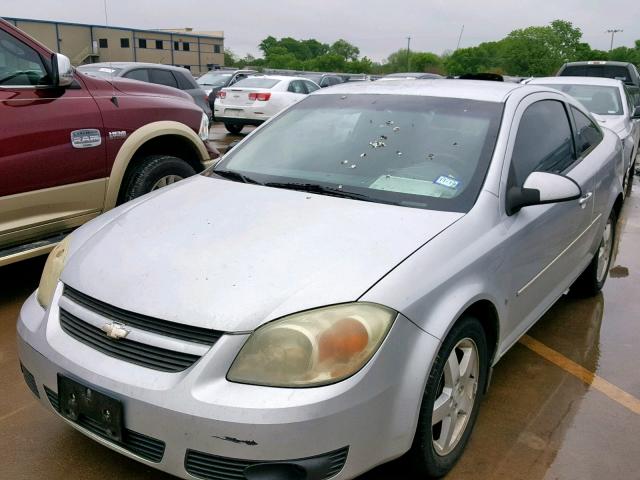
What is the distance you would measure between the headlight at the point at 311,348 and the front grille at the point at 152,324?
138 millimetres

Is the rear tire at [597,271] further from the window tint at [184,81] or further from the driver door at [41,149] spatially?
the window tint at [184,81]

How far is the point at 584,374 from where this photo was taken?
347 centimetres

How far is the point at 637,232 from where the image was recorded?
6.68 metres

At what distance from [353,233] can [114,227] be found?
1.08 meters

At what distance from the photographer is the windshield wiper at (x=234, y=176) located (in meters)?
3.14

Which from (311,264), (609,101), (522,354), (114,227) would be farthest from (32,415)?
(609,101)

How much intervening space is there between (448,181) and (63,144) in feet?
8.90

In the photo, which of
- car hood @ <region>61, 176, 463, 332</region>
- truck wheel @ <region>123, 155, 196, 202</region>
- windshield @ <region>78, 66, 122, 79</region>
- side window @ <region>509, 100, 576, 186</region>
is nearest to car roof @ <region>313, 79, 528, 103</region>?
side window @ <region>509, 100, 576, 186</region>

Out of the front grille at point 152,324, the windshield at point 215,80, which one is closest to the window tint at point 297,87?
the windshield at point 215,80

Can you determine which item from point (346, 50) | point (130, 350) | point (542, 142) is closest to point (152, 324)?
point (130, 350)

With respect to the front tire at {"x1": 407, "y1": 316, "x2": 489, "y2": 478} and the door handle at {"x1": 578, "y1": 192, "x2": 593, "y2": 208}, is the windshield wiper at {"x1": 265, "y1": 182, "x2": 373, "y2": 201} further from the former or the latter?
the door handle at {"x1": 578, "y1": 192, "x2": 593, "y2": 208}

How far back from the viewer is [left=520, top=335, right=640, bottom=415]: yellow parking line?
3182 mm

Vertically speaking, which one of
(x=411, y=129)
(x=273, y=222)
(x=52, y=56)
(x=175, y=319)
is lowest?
(x=175, y=319)

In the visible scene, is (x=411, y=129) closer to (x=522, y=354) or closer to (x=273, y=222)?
(x=273, y=222)
